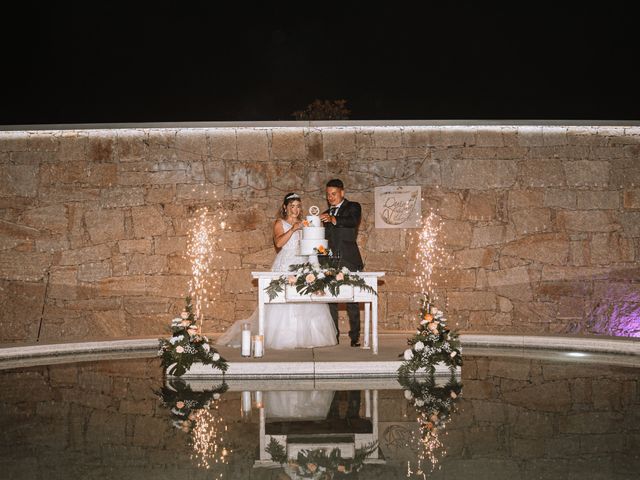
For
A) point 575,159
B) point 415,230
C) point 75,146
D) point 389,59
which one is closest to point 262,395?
point 415,230

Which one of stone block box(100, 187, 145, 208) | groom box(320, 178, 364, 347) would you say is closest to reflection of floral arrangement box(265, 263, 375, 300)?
groom box(320, 178, 364, 347)

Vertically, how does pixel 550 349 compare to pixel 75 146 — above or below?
below

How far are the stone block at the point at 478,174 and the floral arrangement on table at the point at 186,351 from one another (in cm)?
431

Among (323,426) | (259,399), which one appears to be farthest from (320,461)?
(259,399)

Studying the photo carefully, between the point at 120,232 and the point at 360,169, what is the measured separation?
3.15m

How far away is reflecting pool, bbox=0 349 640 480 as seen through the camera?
332cm

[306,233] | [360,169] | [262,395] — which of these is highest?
[360,169]

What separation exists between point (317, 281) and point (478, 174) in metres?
3.71

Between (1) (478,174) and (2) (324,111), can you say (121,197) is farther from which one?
(1) (478,174)

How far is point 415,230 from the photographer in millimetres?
9094

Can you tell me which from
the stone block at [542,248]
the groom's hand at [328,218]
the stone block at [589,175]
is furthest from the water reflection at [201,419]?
the stone block at [589,175]

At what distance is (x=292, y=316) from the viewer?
717 cm

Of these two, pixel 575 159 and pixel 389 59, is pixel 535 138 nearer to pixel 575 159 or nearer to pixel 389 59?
pixel 575 159

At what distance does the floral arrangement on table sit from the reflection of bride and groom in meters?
1.13
